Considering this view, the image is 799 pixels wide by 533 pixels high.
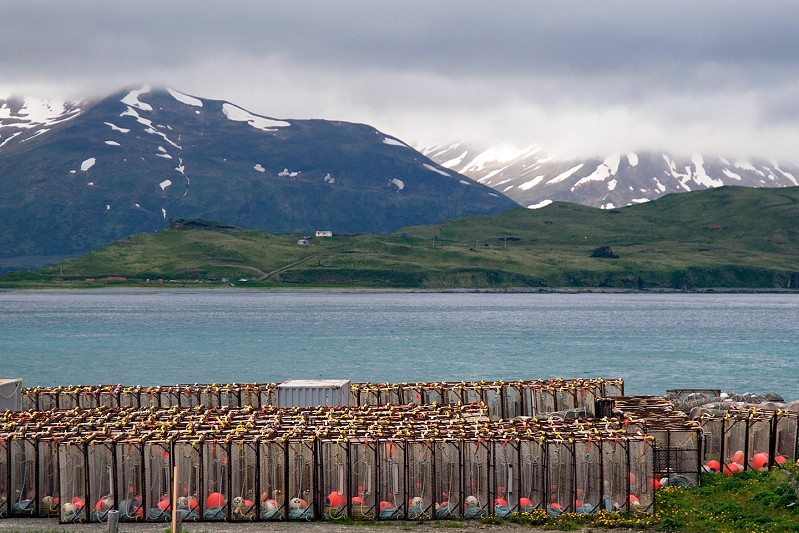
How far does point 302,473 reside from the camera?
2662 centimetres

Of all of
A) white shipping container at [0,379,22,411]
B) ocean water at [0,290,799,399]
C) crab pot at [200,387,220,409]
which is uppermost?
white shipping container at [0,379,22,411]

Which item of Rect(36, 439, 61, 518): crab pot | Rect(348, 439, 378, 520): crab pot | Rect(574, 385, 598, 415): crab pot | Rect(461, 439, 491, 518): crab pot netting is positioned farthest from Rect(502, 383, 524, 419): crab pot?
Rect(36, 439, 61, 518): crab pot

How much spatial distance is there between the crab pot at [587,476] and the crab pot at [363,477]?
19.0ft

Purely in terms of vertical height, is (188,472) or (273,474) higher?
(188,472)

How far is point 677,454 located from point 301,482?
12.1 metres

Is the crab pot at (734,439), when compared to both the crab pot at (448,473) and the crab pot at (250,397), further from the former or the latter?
the crab pot at (250,397)

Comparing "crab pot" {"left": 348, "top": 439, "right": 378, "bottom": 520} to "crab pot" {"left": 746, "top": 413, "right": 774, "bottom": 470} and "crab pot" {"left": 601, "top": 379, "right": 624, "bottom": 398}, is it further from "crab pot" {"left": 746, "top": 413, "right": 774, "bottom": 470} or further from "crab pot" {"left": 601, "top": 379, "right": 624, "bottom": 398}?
"crab pot" {"left": 601, "top": 379, "right": 624, "bottom": 398}

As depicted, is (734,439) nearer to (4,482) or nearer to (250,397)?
(250,397)

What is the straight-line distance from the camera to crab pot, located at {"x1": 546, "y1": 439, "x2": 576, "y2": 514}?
26422 mm

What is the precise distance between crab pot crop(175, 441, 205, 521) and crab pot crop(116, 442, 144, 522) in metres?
1.06

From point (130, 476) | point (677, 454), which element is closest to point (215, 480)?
point (130, 476)

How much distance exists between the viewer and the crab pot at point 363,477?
26.4m

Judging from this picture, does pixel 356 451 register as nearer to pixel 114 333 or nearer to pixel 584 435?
pixel 584 435

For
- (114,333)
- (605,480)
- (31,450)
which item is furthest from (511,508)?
(114,333)
